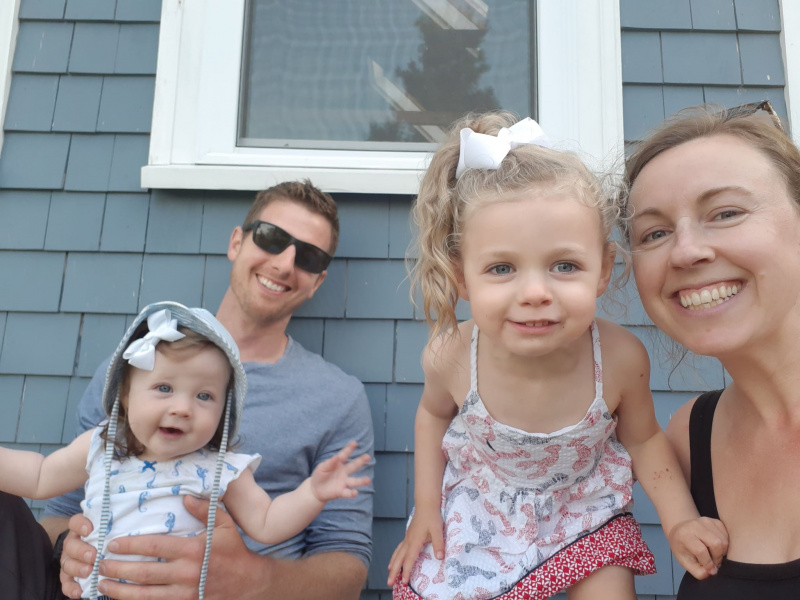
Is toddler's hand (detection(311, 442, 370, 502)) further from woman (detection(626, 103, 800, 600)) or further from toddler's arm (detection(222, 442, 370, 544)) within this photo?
woman (detection(626, 103, 800, 600))

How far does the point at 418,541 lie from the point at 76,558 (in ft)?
2.85

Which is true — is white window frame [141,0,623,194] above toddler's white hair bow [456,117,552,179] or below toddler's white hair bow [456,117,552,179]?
above

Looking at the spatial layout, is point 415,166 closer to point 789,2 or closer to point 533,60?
point 533,60

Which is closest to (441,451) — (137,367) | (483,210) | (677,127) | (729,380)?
(483,210)

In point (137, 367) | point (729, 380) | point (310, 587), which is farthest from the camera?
point (729, 380)

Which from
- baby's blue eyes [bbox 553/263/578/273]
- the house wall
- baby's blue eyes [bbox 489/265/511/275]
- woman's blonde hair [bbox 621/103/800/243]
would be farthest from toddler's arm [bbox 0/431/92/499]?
woman's blonde hair [bbox 621/103/800/243]

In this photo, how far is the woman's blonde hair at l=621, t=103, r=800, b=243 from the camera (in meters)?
1.54

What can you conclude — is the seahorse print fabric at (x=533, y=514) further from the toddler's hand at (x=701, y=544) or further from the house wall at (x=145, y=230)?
the house wall at (x=145, y=230)

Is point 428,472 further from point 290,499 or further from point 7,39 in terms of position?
point 7,39

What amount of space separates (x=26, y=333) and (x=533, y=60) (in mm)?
2274

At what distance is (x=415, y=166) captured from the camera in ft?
9.08

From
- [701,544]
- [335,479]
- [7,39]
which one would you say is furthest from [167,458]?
[7,39]

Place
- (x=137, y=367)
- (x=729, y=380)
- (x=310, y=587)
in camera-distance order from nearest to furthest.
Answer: (x=137, y=367)
(x=310, y=587)
(x=729, y=380)

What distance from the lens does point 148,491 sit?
180 cm
